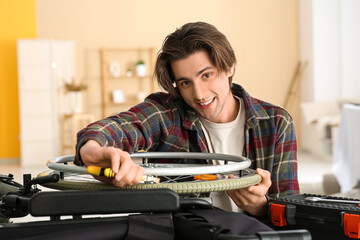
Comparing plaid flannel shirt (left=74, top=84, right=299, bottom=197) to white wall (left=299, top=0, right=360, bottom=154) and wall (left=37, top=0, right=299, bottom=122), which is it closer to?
white wall (left=299, top=0, right=360, bottom=154)

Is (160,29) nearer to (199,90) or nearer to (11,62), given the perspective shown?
(11,62)

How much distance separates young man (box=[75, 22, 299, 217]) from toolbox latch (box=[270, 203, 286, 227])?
11.4 inches

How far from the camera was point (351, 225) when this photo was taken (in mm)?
1050

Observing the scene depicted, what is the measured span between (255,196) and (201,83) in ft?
1.28

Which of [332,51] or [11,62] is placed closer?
[11,62]

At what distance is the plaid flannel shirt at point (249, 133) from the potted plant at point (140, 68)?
711 centimetres

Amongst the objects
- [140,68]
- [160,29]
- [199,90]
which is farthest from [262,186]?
[160,29]

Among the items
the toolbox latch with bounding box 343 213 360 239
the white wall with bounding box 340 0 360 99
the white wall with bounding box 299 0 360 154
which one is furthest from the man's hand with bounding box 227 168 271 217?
the white wall with bounding box 340 0 360 99

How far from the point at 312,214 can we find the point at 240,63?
26.9 feet

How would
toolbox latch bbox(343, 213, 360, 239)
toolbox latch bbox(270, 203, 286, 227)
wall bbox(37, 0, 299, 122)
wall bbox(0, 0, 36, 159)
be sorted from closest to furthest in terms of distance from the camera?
toolbox latch bbox(343, 213, 360, 239) → toolbox latch bbox(270, 203, 286, 227) → wall bbox(0, 0, 36, 159) → wall bbox(37, 0, 299, 122)

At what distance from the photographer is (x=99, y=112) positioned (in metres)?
9.03

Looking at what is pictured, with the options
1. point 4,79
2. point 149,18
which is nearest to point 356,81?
point 149,18

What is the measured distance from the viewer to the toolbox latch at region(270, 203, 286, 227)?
1154mm

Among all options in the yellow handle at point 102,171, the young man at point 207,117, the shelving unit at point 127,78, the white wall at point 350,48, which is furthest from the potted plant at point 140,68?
the yellow handle at point 102,171
